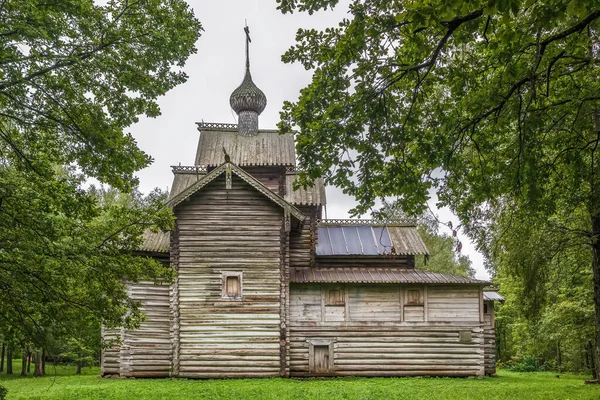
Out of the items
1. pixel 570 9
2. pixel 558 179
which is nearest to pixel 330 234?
pixel 558 179

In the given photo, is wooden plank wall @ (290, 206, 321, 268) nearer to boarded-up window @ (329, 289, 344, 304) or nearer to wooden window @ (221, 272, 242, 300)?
boarded-up window @ (329, 289, 344, 304)

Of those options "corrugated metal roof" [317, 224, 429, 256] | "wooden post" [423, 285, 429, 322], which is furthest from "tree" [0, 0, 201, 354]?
"corrugated metal roof" [317, 224, 429, 256]

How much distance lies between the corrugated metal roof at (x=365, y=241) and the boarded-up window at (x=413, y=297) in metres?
2.70

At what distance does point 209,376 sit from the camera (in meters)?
19.4

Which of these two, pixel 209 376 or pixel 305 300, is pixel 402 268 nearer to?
pixel 305 300

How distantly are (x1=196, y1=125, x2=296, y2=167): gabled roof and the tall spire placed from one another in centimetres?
55

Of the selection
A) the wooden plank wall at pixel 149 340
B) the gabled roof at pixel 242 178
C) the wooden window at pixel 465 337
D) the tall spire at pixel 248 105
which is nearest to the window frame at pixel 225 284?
the wooden plank wall at pixel 149 340

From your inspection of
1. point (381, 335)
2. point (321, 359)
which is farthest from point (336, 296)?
point (321, 359)

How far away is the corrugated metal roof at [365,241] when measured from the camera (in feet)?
79.8

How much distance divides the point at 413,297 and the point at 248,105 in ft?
50.2

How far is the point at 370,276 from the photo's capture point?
2150 centimetres

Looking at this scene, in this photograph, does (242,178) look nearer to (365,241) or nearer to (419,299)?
(365,241)

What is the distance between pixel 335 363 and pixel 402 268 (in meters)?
6.06

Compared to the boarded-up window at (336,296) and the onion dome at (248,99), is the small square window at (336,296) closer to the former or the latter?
the boarded-up window at (336,296)
